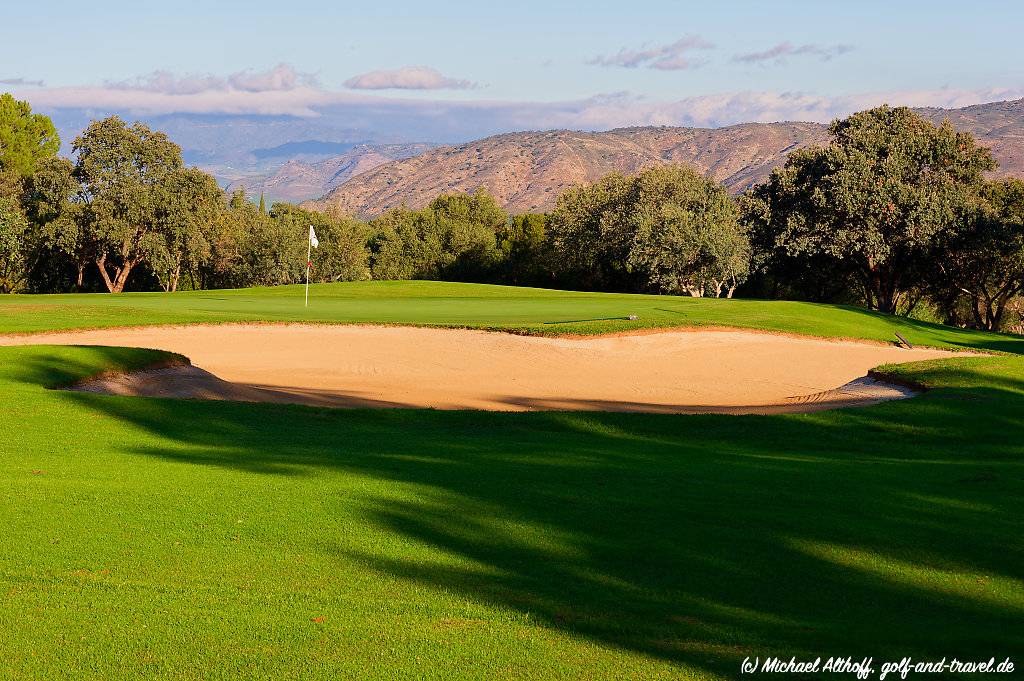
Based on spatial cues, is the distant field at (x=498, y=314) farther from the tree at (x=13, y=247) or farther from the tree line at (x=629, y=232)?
the tree at (x=13, y=247)

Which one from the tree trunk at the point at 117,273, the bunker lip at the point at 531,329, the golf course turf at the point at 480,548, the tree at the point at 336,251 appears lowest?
the golf course turf at the point at 480,548

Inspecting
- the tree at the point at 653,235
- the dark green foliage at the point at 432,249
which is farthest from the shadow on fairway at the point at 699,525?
the dark green foliage at the point at 432,249

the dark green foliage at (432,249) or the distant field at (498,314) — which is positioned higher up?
the dark green foliage at (432,249)

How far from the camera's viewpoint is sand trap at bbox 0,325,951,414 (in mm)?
19734

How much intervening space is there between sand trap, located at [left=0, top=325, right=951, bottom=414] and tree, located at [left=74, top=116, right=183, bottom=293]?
4850cm

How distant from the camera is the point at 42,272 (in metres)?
82.9

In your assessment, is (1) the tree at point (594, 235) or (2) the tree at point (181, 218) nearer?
(2) the tree at point (181, 218)

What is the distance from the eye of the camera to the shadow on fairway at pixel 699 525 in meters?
5.93

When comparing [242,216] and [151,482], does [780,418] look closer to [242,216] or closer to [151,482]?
[151,482]

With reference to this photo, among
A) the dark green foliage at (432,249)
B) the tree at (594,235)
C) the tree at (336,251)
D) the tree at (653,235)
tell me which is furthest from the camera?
the dark green foliage at (432,249)

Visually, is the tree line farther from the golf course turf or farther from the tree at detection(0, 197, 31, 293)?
the golf course turf

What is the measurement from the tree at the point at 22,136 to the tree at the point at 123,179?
1569cm

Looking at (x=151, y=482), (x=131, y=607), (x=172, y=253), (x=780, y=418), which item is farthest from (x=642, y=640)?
Result: (x=172, y=253)

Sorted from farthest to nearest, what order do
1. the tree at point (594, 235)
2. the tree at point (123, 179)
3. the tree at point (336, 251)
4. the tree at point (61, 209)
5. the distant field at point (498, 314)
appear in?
1. the tree at point (336, 251)
2. the tree at point (594, 235)
3. the tree at point (123, 179)
4. the tree at point (61, 209)
5. the distant field at point (498, 314)
